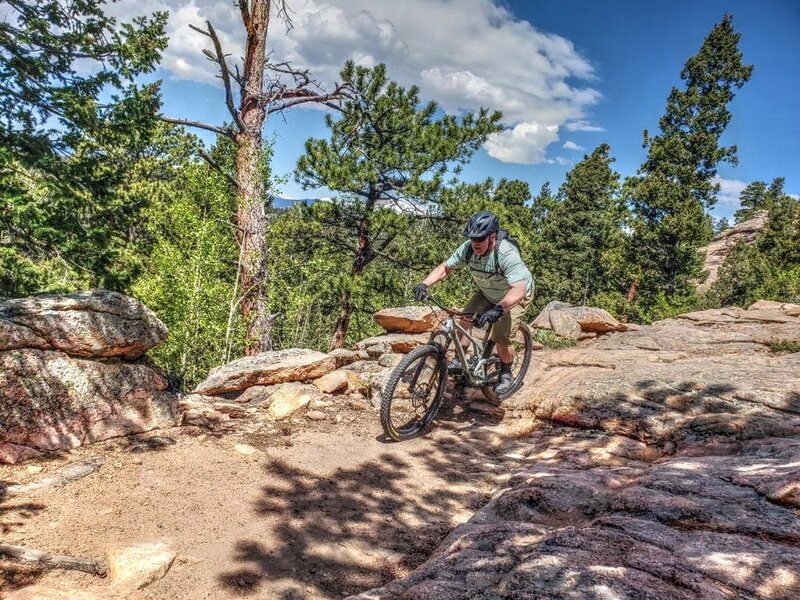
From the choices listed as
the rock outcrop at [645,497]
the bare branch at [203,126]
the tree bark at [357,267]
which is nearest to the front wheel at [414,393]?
the rock outcrop at [645,497]

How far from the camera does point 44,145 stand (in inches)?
275

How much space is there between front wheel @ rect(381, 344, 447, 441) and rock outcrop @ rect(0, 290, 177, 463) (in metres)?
2.65

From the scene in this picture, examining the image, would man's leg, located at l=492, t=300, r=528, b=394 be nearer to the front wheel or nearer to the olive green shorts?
the olive green shorts

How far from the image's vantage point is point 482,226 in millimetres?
4852

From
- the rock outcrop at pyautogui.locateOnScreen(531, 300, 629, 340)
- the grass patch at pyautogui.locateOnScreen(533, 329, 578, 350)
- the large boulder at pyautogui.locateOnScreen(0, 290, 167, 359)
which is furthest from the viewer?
the rock outcrop at pyautogui.locateOnScreen(531, 300, 629, 340)

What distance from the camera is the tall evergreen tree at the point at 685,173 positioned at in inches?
864

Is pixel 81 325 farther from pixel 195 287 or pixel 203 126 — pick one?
pixel 203 126

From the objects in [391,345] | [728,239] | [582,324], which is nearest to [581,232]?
[582,324]

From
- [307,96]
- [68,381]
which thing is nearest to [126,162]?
[307,96]

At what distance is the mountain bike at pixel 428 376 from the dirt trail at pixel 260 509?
306mm

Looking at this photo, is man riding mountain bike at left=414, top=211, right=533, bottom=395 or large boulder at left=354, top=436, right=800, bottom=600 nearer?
large boulder at left=354, top=436, right=800, bottom=600

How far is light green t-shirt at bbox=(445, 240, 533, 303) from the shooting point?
5.08 metres

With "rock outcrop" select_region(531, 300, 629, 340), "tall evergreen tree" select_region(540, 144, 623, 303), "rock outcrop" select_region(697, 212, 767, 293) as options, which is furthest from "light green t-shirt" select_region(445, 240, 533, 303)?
"rock outcrop" select_region(697, 212, 767, 293)

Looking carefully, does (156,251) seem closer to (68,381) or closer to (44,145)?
(44,145)
